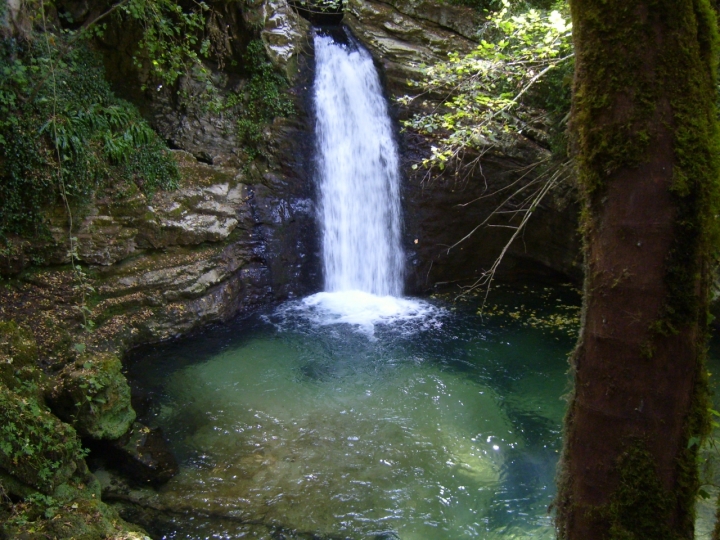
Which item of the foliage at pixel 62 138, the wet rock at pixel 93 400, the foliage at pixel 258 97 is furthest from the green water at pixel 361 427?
the foliage at pixel 258 97

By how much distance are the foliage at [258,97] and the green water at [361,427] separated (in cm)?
389

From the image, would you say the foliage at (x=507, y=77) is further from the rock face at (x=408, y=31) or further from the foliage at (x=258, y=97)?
the foliage at (x=258, y=97)

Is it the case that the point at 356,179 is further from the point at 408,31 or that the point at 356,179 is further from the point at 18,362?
the point at 18,362

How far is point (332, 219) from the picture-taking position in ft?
32.9

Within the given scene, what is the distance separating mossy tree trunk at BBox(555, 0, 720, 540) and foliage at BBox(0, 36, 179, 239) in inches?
233

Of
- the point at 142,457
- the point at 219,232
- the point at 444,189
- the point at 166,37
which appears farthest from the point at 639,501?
the point at 166,37

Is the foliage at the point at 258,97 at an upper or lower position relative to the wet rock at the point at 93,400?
upper

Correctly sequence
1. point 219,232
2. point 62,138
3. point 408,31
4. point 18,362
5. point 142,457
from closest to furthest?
point 18,362 → point 142,457 → point 62,138 → point 219,232 → point 408,31

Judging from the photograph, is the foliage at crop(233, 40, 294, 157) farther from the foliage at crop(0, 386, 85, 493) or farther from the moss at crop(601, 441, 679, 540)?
the moss at crop(601, 441, 679, 540)

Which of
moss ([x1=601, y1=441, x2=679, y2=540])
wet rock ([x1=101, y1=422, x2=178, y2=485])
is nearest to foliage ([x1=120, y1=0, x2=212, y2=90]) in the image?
wet rock ([x1=101, y1=422, x2=178, y2=485])

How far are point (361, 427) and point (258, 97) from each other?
6.89m

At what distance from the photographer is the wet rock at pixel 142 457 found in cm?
474

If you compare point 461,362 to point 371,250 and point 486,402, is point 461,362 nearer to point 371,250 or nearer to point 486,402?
point 486,402

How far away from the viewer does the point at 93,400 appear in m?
4.89
